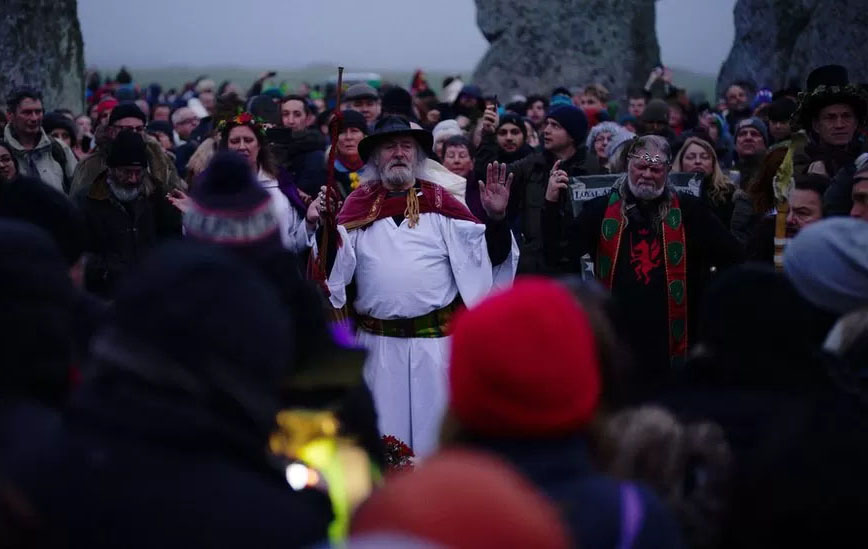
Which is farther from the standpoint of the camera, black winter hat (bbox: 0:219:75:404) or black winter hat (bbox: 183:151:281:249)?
black winter hat (bbox: 183:151:281:249)

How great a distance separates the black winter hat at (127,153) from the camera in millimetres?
7137

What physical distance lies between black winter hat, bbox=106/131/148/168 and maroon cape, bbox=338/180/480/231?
1.42m

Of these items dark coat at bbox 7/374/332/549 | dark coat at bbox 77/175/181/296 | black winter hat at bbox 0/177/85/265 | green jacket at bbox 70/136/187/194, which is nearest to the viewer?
dark coat at bbox 7/374/332/549

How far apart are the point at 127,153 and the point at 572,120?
320 cm

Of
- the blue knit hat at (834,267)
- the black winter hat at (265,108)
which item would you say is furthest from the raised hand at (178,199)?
the blue knit hat at (834,267)

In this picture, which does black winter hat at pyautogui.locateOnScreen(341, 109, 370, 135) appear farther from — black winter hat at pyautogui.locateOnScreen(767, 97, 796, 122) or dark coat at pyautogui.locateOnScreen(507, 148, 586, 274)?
Result: black winter hat at pyautogui.locateOnScreen(767, 97, 796, 122)

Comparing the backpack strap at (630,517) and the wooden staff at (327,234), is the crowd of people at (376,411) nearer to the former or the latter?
the backpack strap at (630,517)

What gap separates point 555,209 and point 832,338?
162 inches

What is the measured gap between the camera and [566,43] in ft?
70.6

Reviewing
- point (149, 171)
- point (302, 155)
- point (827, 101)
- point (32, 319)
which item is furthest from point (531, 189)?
point (32, 319)

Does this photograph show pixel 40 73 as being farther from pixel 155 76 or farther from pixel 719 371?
pixel 155 76

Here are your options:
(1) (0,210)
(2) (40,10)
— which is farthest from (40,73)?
(1) (0,210)

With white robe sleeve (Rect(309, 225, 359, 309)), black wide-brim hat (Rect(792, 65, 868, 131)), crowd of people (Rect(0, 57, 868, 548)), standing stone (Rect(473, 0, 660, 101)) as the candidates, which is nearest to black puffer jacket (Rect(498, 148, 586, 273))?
black wide-brim hat (Rect(792, 65, 868, 131))

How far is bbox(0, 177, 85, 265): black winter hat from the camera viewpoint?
147 inches
